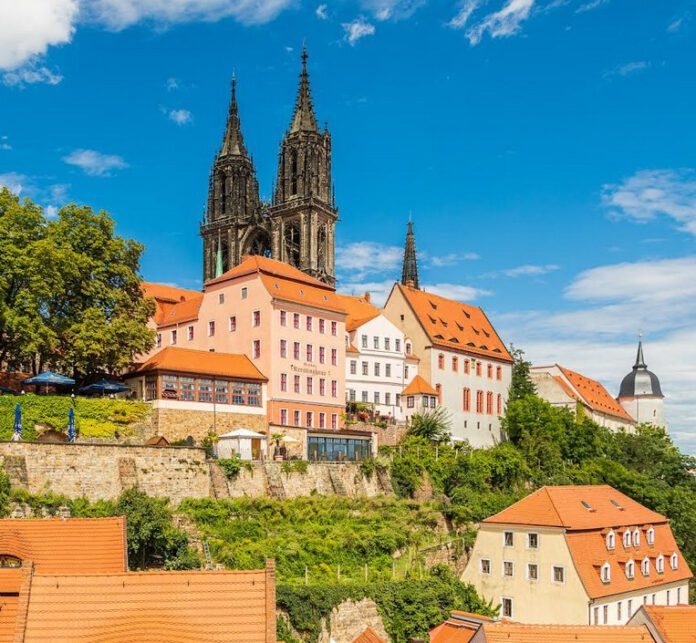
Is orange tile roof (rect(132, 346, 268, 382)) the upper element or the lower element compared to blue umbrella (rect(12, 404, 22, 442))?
upper

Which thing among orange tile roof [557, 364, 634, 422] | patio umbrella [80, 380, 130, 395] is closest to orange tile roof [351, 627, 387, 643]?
patio umbrella [80, 380, 130, 395]

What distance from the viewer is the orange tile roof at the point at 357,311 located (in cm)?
6685

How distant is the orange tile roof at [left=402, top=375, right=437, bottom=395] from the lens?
220ft

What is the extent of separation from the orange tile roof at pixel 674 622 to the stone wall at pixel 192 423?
2657cm

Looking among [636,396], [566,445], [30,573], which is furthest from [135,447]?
[636,396]

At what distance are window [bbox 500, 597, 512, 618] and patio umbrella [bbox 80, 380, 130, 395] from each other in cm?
2260

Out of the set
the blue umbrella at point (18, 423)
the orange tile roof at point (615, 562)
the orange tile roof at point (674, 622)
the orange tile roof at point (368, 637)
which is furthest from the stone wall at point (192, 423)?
the orange tile roof at point (674, 622)

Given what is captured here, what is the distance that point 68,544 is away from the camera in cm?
2561

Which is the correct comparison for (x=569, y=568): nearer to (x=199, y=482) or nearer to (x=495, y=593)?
(x=495, y=593)

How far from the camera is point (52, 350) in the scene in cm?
4794

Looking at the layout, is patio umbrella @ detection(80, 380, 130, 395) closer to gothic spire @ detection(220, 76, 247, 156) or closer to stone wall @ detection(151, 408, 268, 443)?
stone wall @ detection(151, 408, 268, 443)

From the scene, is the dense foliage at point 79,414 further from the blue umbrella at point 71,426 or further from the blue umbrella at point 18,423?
the blue umbrella at point 71,426

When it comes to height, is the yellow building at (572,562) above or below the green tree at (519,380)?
below

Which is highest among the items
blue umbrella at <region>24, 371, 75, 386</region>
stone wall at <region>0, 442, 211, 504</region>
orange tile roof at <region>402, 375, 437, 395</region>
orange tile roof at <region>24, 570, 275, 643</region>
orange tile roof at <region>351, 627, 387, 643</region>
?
orange tile roof at <region>402, 375, 437, 395</region>
